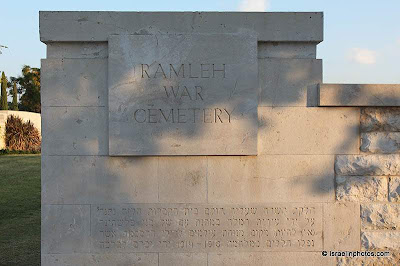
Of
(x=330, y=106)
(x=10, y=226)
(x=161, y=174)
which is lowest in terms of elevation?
(x=10, y=226)

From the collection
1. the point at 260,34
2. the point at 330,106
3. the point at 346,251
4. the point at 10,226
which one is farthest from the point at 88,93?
the point at 10,226

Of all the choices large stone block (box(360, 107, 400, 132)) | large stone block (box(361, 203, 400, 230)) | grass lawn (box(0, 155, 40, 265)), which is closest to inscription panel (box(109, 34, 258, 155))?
large stone block (box(360, 107, 400, 132))

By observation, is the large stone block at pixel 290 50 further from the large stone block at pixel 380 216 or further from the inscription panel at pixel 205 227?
the large stone block at pixel 380 216

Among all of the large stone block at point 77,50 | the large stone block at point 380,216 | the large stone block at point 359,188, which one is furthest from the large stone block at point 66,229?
the large stone block at point 380,216

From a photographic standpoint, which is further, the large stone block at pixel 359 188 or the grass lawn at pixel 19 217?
the grass lawn at pixel 19 217

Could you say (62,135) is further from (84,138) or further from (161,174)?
(161,174)

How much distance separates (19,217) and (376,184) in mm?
7564

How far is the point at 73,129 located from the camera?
462 cm

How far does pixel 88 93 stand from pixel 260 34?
1.95 metres

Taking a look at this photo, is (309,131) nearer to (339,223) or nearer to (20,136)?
(339,223)

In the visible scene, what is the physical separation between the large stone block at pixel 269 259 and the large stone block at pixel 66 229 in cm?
138

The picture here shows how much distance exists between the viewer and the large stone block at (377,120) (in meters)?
4.74

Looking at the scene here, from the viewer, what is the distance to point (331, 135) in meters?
4.73

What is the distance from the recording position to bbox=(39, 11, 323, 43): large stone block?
4.57 meters
